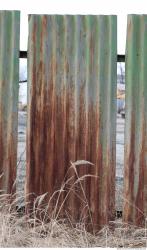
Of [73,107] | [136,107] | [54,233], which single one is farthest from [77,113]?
[54,233]

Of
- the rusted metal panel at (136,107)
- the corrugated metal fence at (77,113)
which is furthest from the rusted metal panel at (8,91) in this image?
the rusted metal panel at (136,107)

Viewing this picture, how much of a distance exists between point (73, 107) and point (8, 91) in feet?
1.72

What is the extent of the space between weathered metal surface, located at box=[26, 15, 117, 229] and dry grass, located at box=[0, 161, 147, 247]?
0.11 meters

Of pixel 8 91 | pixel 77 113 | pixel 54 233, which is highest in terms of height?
pixel 8 91

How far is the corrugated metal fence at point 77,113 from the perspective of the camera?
16.3 ft

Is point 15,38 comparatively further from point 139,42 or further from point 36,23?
point 139,42

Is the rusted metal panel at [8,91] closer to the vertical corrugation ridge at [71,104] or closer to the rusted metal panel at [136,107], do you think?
the vertical corrugation ridge at [71,104]

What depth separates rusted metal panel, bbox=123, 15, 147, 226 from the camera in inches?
195

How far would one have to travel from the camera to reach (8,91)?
5.00m

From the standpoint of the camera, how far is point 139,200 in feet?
16.4

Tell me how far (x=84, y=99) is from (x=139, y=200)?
2.95 ft

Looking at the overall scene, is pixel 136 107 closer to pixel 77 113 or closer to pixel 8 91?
pixel 77 113

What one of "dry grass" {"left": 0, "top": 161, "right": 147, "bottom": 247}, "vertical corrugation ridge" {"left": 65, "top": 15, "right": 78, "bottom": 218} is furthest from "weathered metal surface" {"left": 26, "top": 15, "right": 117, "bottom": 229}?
"dry grass" {"left": 0, "top": 161, "right": 147, "bottom": 247}

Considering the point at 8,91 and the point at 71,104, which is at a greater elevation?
the point at 8,91
